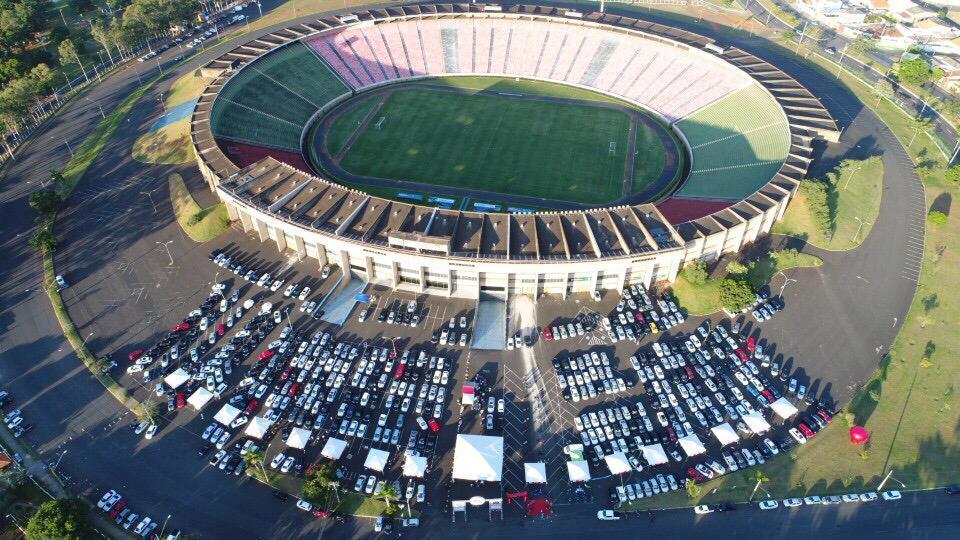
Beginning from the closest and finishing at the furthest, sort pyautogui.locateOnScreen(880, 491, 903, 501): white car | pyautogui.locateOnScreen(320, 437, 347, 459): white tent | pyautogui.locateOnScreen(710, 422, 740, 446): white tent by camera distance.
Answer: pyautogui.locateOnScreen(880, 491, 903, 501): white car, pyautogui.locateOnScreen(320, 437, 347, 459): white tent, pyautogui.locateOnScreen(710, 422, 740, 446): white tent

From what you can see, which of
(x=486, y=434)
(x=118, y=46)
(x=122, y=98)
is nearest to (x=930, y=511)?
(x=486, y=434)

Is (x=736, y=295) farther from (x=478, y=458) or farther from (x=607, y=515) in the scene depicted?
(x=478, y=458)

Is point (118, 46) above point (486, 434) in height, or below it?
above

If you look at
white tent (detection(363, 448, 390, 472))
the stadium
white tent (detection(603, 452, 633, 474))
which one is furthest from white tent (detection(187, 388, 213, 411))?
white tent (detection(603, 452, 633, 474))

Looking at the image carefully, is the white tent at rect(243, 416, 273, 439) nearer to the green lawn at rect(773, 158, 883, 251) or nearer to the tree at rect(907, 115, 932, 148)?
the green lawn at rect(773, 158, 883, 251)

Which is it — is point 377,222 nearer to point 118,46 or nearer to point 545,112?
point 545,112

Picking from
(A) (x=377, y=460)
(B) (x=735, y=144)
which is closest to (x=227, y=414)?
(A) (x=377, y=460)
